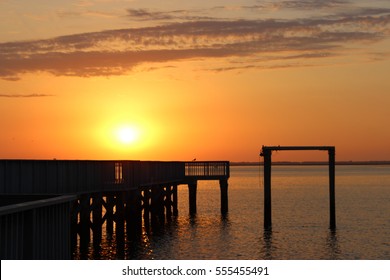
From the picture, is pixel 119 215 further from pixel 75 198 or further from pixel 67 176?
pixel 75 198

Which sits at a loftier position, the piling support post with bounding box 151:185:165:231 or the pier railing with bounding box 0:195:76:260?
the pier railing with bounding box 0:195:76:260

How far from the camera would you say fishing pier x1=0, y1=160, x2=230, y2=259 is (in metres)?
14.8

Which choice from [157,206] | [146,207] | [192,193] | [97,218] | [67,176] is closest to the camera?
[67,176]

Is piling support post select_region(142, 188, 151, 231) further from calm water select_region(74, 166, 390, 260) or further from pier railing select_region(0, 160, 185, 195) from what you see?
pier railing select_region(0, 160, 185, 195)

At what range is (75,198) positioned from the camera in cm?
1727

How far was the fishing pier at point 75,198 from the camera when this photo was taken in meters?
14.8

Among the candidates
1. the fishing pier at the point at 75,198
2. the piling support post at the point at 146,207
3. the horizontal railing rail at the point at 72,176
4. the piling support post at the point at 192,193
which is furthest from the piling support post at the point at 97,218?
the piling support post at the point at 192,193

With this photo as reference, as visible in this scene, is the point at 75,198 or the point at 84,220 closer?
the point at 75,198

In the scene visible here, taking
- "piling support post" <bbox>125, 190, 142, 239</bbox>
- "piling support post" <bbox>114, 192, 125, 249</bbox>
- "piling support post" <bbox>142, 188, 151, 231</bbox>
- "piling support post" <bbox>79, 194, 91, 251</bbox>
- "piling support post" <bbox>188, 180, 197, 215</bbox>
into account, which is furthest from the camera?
"piling support post" <bbox>188, 180, 197, 215</bbox>

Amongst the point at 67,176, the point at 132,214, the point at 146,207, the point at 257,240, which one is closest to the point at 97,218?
the point at 132,214

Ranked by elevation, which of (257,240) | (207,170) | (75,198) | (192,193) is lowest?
(257,240)

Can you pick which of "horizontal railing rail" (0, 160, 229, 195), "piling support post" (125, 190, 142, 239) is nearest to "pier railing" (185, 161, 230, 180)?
"horizontal railing rail" (0, 160, 229, 195)

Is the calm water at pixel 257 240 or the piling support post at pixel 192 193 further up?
the piling support post at pixel 192 193

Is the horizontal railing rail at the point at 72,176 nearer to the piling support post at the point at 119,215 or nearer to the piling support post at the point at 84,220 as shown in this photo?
the piling support post at the point at 84,220
